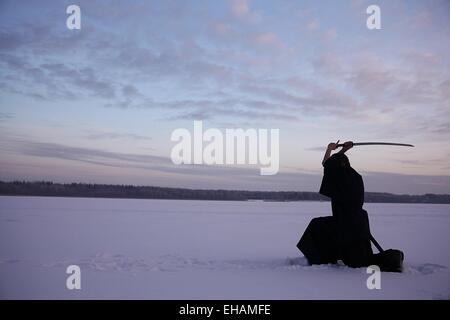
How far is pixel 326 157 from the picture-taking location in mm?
5895

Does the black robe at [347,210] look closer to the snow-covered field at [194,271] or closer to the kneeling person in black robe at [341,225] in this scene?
the kneeling person in black robe at [341,225]

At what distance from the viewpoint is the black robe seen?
5547 millimetres

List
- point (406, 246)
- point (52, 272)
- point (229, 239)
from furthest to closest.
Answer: point (229, 239) → point (406, 246) → point (52, 272)

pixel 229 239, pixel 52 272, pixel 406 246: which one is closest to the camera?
pixel 52 272

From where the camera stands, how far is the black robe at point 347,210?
555 centimetres

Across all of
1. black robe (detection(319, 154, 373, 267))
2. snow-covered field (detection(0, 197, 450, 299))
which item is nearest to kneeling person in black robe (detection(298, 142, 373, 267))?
black robe (detection(319, 154, 373, 267))

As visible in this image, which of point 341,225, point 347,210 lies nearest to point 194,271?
point 341,225

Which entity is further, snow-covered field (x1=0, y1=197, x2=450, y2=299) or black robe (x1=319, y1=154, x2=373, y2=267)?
black robe (x1=319, y1=154, x2=373, y2=267)

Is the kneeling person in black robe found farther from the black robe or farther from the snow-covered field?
the snow-covered field

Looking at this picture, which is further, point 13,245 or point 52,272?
point 13,245

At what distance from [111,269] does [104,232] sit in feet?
15.8

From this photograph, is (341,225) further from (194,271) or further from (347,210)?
(194,271)
